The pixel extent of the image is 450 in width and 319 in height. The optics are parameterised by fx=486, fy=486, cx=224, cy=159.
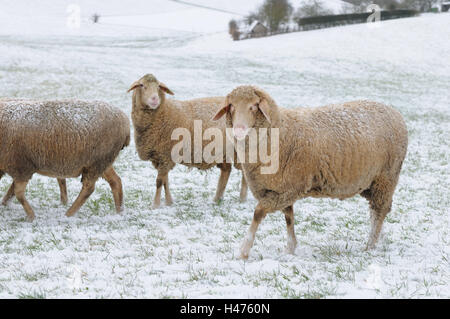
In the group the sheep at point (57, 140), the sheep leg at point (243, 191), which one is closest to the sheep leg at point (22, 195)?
the sheep at point (57, 140)

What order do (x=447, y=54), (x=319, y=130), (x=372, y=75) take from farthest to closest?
(x=447, y=54) < (x=372, y=75) < (x=319, y=130)

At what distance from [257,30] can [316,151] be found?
38.9 m

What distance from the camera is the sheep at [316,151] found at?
15.3 feet

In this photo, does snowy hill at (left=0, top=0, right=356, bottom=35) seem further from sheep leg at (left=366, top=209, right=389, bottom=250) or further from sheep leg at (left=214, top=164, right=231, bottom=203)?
sheep leg at (left=366, top=209, right=389, bottom=250)

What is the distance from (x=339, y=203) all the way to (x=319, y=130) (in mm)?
2752

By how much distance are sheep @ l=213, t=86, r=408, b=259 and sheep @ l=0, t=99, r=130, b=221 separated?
232 centimetres

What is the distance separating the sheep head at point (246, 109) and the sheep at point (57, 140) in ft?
7.60

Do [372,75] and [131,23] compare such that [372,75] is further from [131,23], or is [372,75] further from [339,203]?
[131,23]

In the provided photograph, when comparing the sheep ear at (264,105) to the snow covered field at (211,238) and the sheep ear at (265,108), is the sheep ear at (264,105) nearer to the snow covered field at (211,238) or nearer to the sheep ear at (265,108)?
the sheep ear at (265,108)

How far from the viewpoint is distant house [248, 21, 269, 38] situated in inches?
1575

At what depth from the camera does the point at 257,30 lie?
4200 cm

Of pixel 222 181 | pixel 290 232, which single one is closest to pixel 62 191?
pixel 222 181

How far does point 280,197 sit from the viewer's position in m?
4.74

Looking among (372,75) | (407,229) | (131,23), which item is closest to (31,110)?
(407,229)
